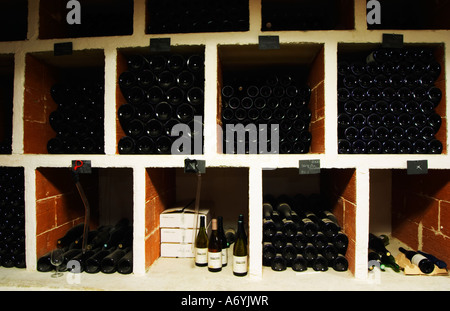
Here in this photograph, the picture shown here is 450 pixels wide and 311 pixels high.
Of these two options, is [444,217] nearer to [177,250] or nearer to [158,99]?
[177,250]

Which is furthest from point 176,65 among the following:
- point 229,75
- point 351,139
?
point 351,139

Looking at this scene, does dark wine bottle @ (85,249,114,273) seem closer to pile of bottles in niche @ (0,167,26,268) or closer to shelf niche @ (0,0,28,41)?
pile of bottles in niche @ (0,167,26,268)

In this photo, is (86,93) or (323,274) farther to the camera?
(86,93)

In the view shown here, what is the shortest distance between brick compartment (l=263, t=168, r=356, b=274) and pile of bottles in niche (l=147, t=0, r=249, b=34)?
111 cm

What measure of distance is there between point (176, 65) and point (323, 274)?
4.88 ft

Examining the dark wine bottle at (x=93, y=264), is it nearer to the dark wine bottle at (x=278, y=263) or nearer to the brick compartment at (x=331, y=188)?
the dark wine bottle at (x=278, y=263)

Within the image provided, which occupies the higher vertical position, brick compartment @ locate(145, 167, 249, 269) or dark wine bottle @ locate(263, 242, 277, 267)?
brick compartment @ locate(145, 167, 249, 269)

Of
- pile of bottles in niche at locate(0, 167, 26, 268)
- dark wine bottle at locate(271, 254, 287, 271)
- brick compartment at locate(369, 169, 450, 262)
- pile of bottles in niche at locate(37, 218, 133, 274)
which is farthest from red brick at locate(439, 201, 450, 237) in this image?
pile of bottles in niche at locate(0, 167, 26, 268)

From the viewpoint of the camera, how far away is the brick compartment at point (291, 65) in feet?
4.99

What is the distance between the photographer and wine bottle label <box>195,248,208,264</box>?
1.59 m

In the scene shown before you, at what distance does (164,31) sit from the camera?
5.20ft

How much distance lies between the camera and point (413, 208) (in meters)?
1.84
